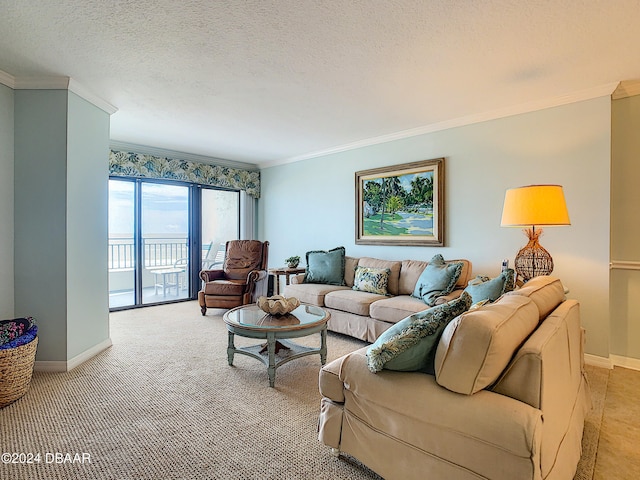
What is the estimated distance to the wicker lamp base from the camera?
2926mm

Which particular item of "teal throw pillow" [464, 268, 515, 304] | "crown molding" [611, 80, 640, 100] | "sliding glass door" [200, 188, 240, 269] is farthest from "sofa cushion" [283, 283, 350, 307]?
"crown molding" [611, 80, 640, 100]

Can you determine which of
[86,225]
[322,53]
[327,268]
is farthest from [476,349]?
[86,225]

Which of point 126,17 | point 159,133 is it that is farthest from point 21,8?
point 159,133

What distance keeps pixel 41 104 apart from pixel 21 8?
→ 1126 mm

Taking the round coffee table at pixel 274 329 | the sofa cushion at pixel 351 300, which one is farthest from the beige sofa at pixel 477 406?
the sofa cushion at pixel 351 300

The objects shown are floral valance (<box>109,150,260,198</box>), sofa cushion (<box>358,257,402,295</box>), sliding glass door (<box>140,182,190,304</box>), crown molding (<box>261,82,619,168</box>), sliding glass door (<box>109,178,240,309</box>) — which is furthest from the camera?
sliding glass door (<box>140,182,190,304</box>)

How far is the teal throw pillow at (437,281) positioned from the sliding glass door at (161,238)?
156 inches

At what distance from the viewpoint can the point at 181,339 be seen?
12.5 ft

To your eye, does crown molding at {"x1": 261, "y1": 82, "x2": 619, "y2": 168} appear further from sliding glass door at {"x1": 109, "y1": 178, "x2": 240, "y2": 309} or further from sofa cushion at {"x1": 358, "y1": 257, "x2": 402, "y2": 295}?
sliding glass door at {"x1": 109, "y1": 178, "x2": 240, "y2": 309}

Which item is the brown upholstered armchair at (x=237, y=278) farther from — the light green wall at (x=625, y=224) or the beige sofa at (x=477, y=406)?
the light green wall at (x=625, y=224)

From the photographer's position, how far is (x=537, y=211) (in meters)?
2.64

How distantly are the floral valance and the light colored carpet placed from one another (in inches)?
110

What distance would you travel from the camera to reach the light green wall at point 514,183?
308cm

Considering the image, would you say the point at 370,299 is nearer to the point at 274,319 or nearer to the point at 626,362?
the point at 274,319
